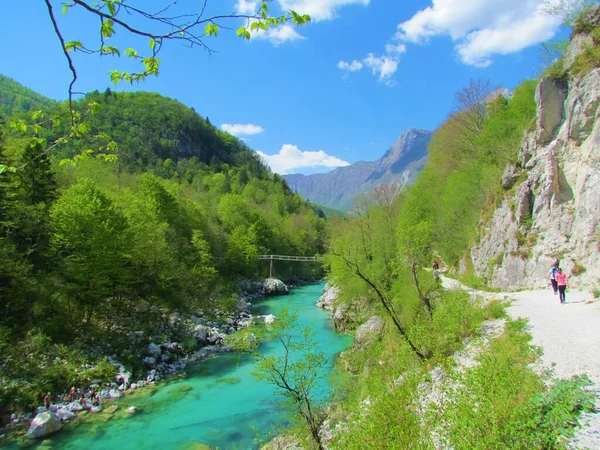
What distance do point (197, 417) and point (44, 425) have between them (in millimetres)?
4987

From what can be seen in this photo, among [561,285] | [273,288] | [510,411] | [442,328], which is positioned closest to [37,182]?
[442,328]

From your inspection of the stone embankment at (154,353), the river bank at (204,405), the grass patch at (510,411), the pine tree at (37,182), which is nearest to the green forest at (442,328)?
the grass patch at (510,411)

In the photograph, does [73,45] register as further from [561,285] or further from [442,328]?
[561,285]

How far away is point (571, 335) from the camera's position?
9.73 m

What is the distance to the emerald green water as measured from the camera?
12.4m

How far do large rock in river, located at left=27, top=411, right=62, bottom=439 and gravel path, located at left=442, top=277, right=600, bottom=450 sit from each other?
1479cm

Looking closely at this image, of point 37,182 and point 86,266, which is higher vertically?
point 37,182

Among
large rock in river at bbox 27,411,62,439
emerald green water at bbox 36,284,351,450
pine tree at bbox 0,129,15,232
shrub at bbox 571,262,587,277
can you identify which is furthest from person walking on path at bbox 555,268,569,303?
pine tree at bbox 0,129,15,232

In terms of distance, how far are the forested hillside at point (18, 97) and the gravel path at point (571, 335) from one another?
14028 cm

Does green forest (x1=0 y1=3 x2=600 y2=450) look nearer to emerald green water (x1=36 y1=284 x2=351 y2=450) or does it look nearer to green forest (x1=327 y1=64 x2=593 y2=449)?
green forest (x1=327 y1=64 x2=593 y2=449)

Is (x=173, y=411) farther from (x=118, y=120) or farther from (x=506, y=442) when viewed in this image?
(x=118, y=120)

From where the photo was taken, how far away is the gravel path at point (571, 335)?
559cm

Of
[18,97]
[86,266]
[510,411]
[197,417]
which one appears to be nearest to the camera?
[510,411]

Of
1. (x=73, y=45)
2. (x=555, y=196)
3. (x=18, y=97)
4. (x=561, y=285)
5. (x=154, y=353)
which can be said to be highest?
(x=18, y=97)
